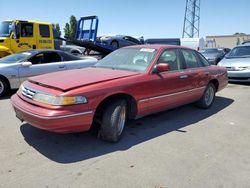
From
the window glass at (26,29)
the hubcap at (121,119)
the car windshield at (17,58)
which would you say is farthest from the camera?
the window glass at (26,29)

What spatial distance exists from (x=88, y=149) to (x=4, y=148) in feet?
4.09

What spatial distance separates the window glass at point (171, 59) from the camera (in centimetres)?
476

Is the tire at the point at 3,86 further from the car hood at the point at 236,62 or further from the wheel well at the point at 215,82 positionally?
the car hood at the point at 236,62

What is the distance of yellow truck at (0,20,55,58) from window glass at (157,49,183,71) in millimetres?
7259

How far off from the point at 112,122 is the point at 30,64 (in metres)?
4.32

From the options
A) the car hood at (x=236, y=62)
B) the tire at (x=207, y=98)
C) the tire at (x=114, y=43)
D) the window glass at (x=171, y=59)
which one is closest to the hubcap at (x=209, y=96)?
the tire at (x=207, y=98)

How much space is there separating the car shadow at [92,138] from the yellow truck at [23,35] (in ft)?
21.2

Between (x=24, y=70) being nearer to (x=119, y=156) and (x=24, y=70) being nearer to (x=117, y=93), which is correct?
(x=117, y=93)

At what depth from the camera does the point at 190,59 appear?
5582 millimetres

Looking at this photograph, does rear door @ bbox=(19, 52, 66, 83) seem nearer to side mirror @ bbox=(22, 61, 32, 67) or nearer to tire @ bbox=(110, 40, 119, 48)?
side mirror @ bbox=(22, 61, 32, 67)

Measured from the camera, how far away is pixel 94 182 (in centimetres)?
286

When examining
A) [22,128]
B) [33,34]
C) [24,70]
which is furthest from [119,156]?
[33,34]

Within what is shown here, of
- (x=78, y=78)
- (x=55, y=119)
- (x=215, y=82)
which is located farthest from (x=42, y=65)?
(x=215, y=82)

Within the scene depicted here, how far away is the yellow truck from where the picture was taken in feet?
32.0
